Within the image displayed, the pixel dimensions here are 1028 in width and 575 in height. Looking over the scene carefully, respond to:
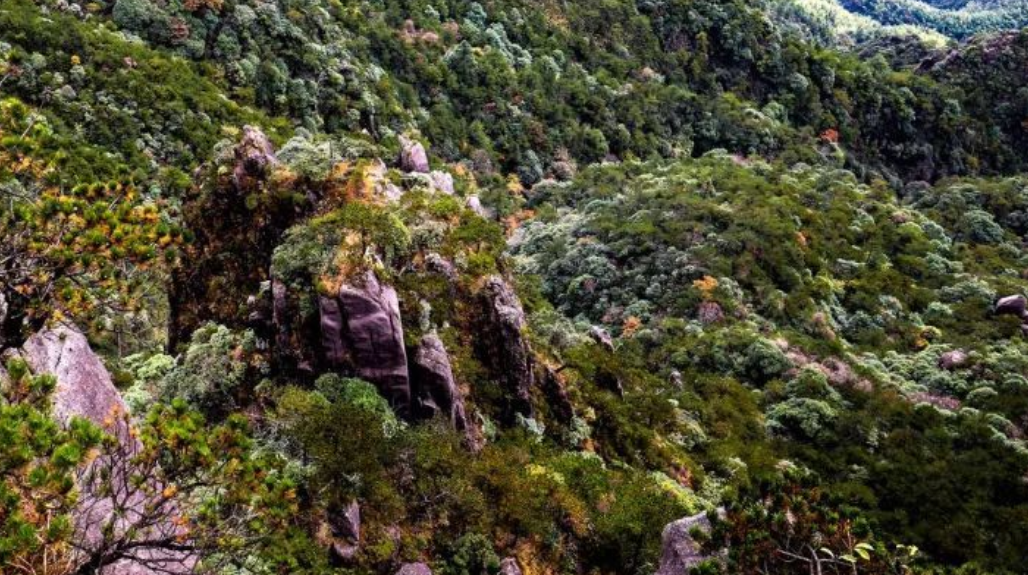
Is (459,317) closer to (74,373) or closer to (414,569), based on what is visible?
(414,569)

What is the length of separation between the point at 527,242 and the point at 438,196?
39128 millimetres

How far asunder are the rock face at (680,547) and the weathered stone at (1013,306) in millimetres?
54195

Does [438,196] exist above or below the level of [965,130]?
above

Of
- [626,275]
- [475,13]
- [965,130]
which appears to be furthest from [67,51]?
[965,130]

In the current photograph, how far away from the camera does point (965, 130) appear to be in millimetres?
129125

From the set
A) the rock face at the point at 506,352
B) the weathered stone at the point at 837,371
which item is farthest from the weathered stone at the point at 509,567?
the weathered stone at the point at 837,371

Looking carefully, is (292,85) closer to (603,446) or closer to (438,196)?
(438,196)

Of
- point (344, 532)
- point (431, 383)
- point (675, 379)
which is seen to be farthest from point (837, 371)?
point (344, 532)

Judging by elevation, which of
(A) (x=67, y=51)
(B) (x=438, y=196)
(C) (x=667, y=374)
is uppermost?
(B) (x=438, y=196)

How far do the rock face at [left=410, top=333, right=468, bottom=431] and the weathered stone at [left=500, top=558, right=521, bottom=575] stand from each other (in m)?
5.04

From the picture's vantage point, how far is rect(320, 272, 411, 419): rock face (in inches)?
1002

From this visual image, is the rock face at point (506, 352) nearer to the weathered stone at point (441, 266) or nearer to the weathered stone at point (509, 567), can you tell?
the weathered stone at point (441, 266)

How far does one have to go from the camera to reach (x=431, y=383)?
2694 cm

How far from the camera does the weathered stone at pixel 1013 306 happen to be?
6444cm
